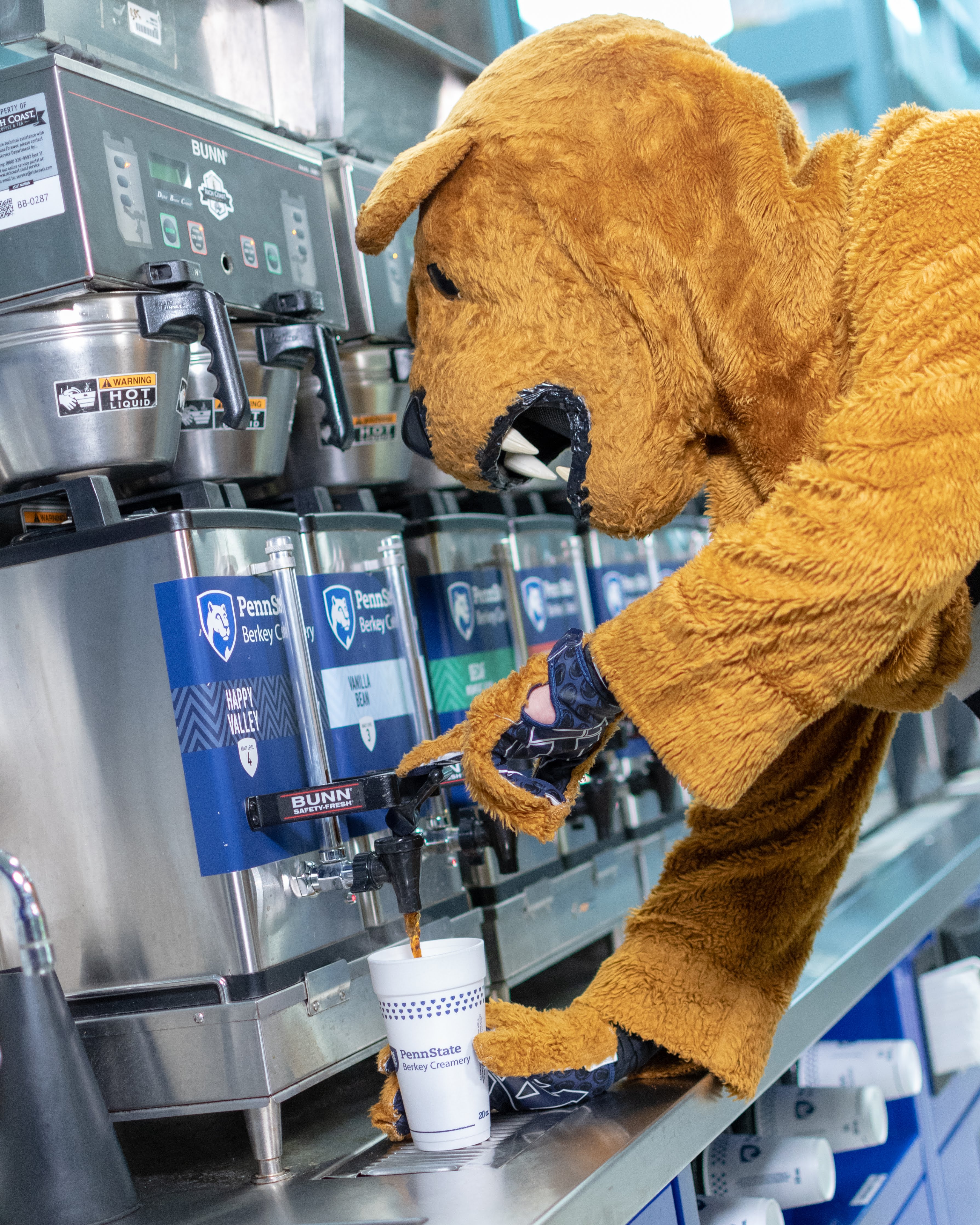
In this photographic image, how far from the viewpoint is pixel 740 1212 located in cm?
124

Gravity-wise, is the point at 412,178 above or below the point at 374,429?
above

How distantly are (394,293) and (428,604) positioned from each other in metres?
0.37

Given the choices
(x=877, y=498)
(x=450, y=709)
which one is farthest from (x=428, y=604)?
(x=877, y=498)

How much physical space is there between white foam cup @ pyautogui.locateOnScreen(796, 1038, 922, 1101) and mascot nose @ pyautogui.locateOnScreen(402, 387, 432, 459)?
0.97 metres

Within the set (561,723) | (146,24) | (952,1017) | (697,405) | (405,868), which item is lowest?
(952,1017)

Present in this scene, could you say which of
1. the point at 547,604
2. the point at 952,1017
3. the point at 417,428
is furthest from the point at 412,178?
the point at 952,1017

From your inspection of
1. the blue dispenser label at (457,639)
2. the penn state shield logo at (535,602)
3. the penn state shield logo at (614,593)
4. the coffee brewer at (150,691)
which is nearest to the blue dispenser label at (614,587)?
the penn state shield logo at (614,593)

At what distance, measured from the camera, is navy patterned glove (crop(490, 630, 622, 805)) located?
0.95 meters

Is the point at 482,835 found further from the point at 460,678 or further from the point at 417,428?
the point at 417,428

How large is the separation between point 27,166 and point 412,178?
0.32m

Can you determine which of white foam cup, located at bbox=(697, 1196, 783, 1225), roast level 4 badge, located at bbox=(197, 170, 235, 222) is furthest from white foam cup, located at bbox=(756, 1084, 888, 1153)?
roast level 4 badge, located at bbox=(197, 170, 235, 222)

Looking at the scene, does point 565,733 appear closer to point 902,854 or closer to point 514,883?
point 514,883

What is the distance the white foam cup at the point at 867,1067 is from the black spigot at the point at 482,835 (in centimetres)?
61

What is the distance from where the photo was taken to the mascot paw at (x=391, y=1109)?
42.7 inches
